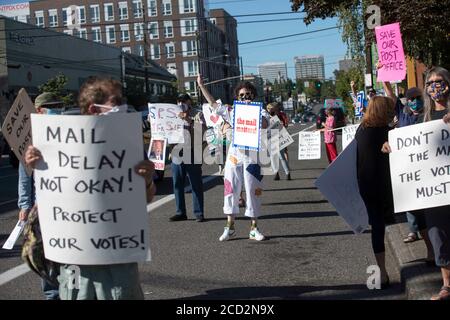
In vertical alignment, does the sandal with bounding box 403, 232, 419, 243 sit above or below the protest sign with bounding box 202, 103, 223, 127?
below

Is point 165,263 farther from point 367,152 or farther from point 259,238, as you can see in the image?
point 367,152

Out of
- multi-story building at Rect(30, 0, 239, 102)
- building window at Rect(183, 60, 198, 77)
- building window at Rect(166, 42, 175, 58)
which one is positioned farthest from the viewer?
building window at Rect(183, 60, 198, 77)

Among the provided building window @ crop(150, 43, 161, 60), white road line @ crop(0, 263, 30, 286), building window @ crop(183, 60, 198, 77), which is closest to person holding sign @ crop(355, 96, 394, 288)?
white road line @ crop(0, 263, 30, 286)

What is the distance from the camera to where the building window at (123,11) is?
301 feet

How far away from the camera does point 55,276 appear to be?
13.8ft

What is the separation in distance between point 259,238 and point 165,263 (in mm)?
1409

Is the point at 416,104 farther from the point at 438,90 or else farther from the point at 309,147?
the point at 309,147

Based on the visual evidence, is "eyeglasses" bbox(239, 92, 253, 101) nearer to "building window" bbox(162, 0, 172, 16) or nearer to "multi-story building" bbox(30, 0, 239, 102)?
"multi-story building" bbox(30, 0, 239, 102)

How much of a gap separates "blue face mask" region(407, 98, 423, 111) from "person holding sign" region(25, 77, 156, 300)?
404 centimetres

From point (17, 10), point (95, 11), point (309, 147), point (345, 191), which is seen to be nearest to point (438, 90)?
point (345, 191)

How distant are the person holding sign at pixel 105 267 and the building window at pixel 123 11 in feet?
299

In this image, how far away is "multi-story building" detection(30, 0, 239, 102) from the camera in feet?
291

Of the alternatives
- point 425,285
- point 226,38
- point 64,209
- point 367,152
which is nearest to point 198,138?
point 367,152

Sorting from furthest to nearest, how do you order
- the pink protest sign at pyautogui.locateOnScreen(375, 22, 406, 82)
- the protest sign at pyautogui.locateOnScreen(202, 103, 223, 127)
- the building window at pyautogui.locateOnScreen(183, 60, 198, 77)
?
the building window at pyautogui.locateOnScreen(183, 60, 198, 77)
the protest sign at pyautogui.locateOnScreen(202, 103, 223, 127)
the pink protest sign at pyautogui.locateOnScreen(375, 22, 406, 82)
